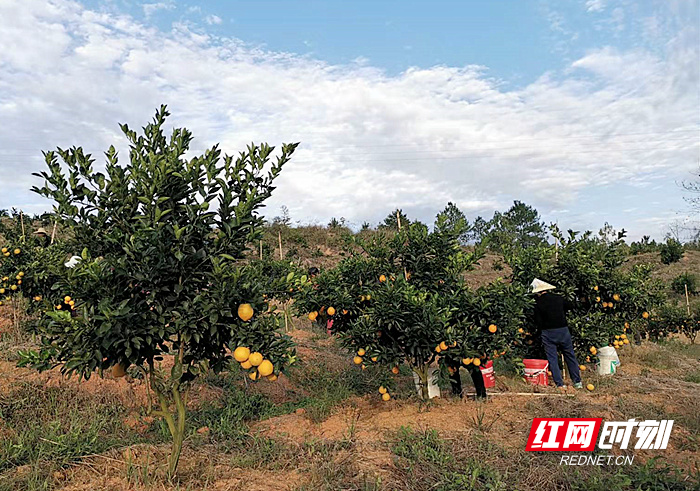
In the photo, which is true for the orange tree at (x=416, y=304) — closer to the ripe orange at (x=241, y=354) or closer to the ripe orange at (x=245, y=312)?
the ripe orange at (x=245, y=312)

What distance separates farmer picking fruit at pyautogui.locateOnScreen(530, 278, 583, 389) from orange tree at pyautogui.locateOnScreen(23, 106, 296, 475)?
468cm

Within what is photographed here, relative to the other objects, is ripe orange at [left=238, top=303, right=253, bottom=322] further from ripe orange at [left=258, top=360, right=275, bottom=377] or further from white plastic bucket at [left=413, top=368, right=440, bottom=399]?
white plastic bucket at [left=413, top=368, right=440, bottom=399]

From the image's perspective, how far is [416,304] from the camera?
5250 mm

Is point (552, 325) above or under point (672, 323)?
above

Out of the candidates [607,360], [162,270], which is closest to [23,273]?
[162,270]

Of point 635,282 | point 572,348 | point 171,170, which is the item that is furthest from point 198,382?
point 635,282

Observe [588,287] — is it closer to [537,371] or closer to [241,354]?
[537,371]

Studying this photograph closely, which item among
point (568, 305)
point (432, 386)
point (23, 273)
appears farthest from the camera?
point (23, 273)

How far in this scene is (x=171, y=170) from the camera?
10.9 feet

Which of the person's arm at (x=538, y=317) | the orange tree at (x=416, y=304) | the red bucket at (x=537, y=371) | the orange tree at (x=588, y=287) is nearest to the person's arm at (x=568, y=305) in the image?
the orange tree at (x=588, y=287)

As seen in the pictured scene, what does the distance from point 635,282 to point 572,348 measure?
173 cm

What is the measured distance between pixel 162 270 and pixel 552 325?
5.66m

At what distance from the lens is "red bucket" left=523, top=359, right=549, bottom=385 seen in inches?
271

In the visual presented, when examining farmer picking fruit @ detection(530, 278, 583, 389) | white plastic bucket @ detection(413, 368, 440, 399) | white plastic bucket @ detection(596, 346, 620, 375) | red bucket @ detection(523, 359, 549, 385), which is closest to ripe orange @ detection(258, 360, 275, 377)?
white plastic bucket @ detection(413, 368, 440, 399)
